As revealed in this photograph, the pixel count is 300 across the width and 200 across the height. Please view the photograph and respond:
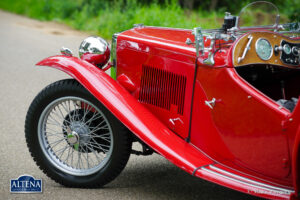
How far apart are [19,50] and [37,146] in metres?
6.37

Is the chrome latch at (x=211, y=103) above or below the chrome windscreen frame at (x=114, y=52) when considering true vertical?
below

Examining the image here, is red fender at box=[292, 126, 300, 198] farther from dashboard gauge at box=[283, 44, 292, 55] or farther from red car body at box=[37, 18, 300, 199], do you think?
dashboard gauge at box=[283, 44, 292, 55]

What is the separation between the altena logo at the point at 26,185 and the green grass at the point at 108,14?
13.9 ft

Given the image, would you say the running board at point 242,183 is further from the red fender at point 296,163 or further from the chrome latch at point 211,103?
the chrome latch at point 211,103

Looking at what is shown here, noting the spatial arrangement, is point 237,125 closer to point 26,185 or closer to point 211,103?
point 211,103

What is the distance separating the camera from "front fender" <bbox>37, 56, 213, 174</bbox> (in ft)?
11.0

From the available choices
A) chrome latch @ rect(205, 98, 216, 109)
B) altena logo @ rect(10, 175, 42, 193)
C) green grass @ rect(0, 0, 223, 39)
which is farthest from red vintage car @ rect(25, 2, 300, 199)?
green grass @ rect(0, 0, 223, 39)

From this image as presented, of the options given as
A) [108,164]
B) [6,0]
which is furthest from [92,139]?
[6,0]

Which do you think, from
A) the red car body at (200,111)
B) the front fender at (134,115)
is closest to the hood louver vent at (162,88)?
the red car body at (200,111)

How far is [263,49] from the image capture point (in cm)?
342

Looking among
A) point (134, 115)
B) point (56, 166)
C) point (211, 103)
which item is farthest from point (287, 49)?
point (56, 166)

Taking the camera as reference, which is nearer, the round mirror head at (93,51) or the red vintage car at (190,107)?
the red vintage car at (190,107)

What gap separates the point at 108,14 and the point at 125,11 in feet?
Result: 1.88

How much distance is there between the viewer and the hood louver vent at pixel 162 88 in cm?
363
